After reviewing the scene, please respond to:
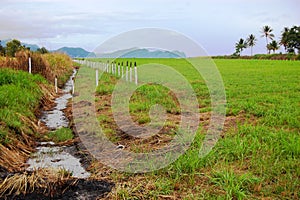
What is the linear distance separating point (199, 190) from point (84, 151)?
241 cm

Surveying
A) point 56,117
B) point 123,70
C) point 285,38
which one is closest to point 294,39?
point 285,38

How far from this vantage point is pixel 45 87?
1164 centimetres

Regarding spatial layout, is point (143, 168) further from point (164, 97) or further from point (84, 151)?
point (164, 97)

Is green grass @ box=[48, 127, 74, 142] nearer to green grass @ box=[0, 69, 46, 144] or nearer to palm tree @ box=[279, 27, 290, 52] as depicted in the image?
green grass @ box=[0, 69, 46, 144]

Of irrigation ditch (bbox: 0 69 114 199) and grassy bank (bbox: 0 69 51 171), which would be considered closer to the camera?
irrigation ditch (bbox: 0 69 114 199)

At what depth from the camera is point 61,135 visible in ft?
20.7

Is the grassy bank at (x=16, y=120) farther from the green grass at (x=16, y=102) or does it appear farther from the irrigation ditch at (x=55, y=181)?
the irrigation ditch at (x=55, y=181)

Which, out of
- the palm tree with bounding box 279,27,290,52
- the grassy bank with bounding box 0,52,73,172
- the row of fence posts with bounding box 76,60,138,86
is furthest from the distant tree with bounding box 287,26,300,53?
the grassy bank with bounding box 0,52,73,172

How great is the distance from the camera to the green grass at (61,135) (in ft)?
20.1

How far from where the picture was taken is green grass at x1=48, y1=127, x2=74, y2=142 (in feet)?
20.1

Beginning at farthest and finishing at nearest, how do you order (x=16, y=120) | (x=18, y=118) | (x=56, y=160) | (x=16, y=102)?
(x=16, y=102) → (x=18, y=118) → (x=16, y=120) → (x=56, y=160)

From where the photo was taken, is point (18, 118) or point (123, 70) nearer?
point (18, 118)

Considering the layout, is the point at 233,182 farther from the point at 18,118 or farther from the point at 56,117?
the point at 56,117

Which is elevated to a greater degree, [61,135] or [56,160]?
[61,135]
